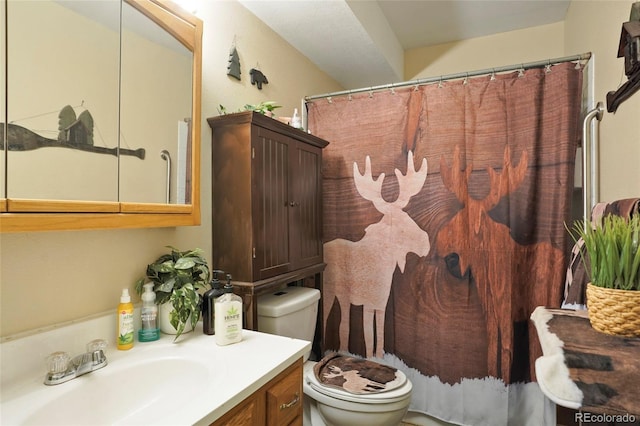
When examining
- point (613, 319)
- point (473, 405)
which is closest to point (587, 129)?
point (613, 319)

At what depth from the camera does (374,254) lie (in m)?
2.03

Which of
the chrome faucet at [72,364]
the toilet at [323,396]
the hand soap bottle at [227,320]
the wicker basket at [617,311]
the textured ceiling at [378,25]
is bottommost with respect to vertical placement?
the toilet at [323,396]

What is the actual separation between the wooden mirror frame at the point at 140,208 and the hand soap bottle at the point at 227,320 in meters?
0.33

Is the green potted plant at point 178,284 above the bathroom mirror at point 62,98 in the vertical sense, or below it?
below

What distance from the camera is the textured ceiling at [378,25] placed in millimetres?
1810

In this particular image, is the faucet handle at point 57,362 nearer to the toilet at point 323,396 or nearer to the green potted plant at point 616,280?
the toilet at point 323,396

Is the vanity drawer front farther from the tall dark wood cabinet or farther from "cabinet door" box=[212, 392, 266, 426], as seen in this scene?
the tall dark wood cabinet

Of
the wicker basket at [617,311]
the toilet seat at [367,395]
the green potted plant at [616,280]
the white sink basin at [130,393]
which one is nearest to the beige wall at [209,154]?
the white sink basin at [130,393]

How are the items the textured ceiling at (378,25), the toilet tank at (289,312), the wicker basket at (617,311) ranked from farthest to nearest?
the textured ceiling at (378,25) → the toilet tank at (289,312) → the wicker basket at (617,311)

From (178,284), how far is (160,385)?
32 cm

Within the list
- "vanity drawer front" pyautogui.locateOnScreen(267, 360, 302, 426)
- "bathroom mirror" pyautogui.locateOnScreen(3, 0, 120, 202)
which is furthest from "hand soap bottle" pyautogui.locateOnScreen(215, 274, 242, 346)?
"bathroom mirror" pyautogui.locateOnScreen(3, 0, 120, 202)

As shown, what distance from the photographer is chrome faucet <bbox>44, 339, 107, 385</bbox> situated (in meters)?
0.86

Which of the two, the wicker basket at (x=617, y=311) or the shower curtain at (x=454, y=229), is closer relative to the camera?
the wicker basket at (x=617, y=311)

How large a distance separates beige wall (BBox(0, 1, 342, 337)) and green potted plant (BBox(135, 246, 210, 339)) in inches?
2.1
